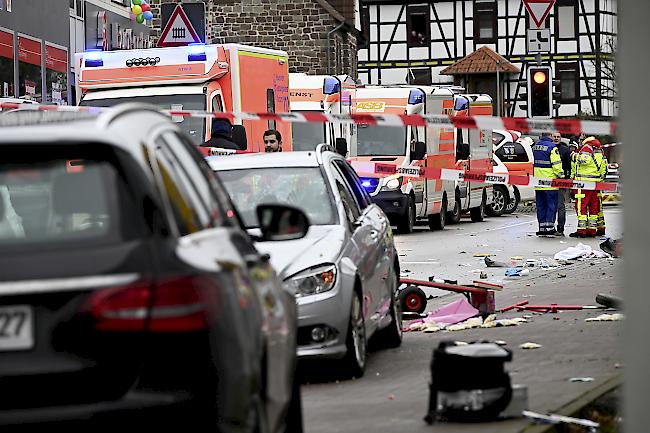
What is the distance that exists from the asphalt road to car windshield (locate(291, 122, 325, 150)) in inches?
331

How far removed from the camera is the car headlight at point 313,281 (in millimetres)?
10227

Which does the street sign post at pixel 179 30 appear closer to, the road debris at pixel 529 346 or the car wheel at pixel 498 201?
the road debris at pixel 529 346

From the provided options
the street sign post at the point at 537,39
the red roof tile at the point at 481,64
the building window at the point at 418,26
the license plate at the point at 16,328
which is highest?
the building window at the point at 418,26

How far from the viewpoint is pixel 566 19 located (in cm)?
8412

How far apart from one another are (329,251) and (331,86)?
19049 millimetres

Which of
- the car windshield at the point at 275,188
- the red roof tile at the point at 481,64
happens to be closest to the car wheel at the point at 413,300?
the car windshield at the point at 275,188

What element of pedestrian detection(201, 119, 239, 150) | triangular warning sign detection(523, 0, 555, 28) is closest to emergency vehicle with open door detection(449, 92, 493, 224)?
triangular warning sign detection(523, 0, 555, 28)

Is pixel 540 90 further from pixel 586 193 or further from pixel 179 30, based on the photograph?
pixel 179 30

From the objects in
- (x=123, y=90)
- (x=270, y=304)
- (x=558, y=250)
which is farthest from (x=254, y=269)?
(x=558, y=250)

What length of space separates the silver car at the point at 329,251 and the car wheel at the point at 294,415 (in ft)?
10.2

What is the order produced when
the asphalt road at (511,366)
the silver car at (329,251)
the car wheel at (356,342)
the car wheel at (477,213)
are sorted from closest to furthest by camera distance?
the asphalt road at (511,366) → the silver car at (329,251) → the car wheel at (356,342) → the car wheel at (477,213)

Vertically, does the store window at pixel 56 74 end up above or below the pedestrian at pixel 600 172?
above

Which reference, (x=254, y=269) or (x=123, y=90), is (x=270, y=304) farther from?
(x=123, y=90)

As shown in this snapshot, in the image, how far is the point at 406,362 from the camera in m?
11.3
